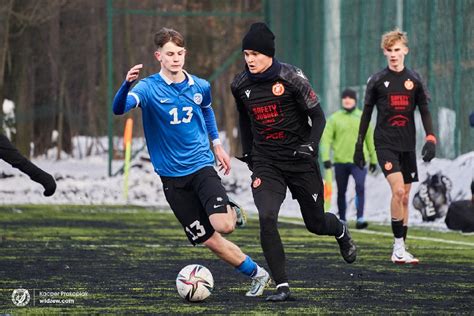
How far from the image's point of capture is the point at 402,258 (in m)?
14.5

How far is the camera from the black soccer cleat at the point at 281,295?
1077 centimetres

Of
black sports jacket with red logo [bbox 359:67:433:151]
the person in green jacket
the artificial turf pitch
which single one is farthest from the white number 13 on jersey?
the person in green jacket

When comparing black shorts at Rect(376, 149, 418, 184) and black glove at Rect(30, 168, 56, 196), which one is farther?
black shorts at Rect(376, 149, 418, 184)

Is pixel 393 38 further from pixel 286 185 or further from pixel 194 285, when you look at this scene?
pixel 194 285

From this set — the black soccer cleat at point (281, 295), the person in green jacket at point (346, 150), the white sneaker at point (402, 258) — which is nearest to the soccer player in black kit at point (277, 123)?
the black soccer cleat at point (281, 295)

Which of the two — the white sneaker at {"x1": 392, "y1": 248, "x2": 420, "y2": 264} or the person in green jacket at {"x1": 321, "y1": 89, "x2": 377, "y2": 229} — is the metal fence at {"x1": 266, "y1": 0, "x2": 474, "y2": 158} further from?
the white sneaker at {"x1": 392, "y1": 248, "x2": 420, "y2": 264}

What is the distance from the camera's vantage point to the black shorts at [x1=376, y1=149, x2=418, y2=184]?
14.8 m

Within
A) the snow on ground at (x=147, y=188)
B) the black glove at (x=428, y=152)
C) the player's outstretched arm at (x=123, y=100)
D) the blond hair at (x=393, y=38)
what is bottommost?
the snow on ground at (x=147, y=188)

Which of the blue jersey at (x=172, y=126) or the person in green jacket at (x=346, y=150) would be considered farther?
the person in green jacket at (x=346, y=150)

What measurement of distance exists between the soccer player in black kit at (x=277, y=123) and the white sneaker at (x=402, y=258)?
324 cm

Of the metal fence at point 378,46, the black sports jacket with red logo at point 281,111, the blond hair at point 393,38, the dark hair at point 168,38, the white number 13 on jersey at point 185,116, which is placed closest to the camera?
the black sports jacket with red logo at point 281,111

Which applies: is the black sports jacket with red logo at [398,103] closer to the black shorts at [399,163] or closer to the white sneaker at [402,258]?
the black shorts at [399,163]

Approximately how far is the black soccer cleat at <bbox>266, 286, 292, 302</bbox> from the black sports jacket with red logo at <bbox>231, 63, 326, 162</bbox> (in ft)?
3.49

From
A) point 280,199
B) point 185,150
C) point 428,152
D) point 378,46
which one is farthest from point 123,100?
point 378,46
